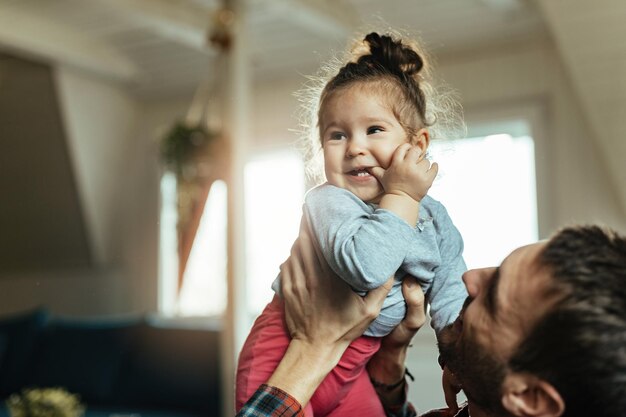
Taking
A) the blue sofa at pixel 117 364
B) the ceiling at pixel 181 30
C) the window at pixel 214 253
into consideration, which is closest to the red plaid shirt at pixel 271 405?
the ceiling at pixel 181 30

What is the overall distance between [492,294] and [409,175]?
0.33 ft

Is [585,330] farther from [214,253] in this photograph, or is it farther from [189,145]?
[214,253]

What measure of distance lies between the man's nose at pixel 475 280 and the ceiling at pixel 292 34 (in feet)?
0.70

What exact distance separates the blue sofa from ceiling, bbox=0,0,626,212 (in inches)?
45.0

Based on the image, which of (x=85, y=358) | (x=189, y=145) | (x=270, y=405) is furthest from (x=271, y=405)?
(x=85, y=358)

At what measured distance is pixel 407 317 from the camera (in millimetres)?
678

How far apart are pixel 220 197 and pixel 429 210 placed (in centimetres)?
311

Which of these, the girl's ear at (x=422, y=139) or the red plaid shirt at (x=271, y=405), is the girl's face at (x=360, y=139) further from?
the red plaid shirt at (x=271, y=405)

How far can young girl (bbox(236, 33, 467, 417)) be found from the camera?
0.60m

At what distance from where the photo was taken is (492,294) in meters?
0.60

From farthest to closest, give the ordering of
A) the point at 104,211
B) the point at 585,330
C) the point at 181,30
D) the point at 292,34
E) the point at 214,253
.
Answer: the point at 104,211 → the point at 214,253 → the point at 181,30 → the point at 292,34 → the point at 585,330

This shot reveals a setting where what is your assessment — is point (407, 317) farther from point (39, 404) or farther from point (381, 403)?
point (39, 404)

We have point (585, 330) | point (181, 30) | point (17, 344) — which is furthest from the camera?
point (17, 344)

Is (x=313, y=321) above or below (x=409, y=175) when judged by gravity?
below
